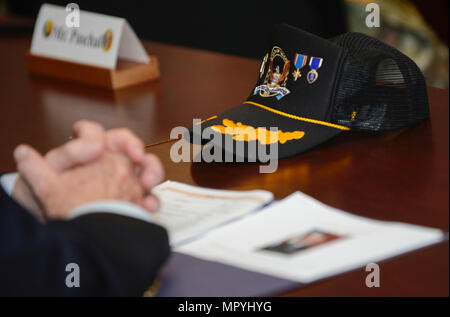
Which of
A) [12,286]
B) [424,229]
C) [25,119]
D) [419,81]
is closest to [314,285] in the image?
[424,229]

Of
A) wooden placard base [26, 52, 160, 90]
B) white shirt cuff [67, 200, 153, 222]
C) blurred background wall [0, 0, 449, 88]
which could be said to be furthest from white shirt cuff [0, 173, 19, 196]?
blurred background wall [0, 0, 449, 88]

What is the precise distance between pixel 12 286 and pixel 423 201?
1.79ft

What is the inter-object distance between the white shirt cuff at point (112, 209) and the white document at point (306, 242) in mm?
70

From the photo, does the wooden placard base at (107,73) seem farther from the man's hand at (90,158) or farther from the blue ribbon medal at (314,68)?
the man's hand at (90,158)

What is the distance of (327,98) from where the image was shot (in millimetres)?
1145

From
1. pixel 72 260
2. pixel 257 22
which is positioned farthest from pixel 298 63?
pixel 257 22

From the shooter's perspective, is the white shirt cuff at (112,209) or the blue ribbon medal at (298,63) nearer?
the white shirt cuff at (112,209)

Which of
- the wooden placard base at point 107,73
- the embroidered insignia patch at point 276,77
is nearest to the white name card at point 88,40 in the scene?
the wooden placard base at point 107,73

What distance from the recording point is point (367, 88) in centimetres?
114

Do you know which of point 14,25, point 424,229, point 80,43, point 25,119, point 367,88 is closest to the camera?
point 424,229

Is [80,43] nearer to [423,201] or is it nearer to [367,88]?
[367,88]

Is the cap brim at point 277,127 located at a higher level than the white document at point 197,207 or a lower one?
higher

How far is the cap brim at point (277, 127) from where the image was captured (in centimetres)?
112

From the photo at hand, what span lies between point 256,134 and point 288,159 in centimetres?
8
